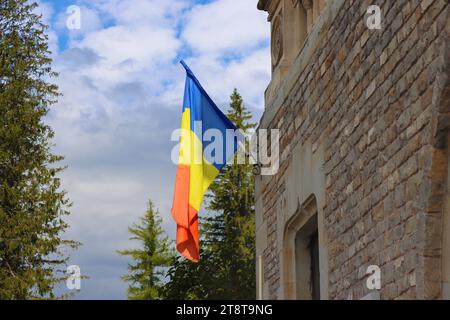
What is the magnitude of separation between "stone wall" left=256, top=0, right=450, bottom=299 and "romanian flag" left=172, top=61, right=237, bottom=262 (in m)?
1.16

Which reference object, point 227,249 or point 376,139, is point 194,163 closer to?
point 376,139

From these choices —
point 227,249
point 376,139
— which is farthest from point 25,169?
point 376,139

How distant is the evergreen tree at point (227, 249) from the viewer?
102 feet

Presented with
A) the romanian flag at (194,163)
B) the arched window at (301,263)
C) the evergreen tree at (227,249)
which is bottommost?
the arched window at (301,263)

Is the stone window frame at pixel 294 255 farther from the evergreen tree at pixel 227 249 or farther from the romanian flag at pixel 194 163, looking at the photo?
the evergreen tree at pixel 227 249

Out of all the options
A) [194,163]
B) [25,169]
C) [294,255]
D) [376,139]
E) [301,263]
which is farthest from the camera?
[25,169]

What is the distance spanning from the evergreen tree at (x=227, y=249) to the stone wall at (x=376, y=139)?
69.9ft

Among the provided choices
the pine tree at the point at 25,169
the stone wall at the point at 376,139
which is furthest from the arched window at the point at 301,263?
the pine tree at the point at 25,169

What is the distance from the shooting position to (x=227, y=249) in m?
32.0

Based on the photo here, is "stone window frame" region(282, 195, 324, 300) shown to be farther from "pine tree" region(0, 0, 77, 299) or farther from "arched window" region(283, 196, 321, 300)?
"pine tree" region(0, 0, 77, 299)

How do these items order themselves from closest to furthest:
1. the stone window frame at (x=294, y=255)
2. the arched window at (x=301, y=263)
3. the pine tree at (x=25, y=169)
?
the stone window frame at (x=294, y=255), the arched window at (x=301, y=263), the pine tree at (x=25, y=169)

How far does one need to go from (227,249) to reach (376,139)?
989 inches

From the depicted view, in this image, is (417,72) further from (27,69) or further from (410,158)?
(27,69)

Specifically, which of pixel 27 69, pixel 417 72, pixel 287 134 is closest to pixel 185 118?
pixel 287 134
